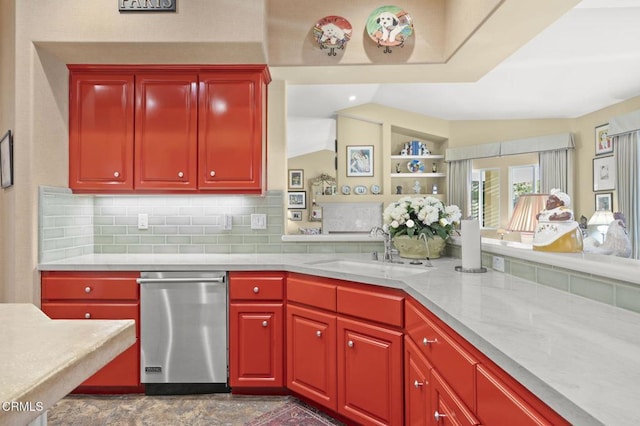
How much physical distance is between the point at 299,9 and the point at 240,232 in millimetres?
1702


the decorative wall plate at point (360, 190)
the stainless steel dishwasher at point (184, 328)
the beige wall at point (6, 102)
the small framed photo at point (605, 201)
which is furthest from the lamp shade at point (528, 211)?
the decorative wall plate at point (360, 190)

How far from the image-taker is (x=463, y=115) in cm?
675

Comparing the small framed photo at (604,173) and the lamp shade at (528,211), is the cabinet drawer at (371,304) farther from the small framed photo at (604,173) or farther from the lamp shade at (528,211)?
the small framed photo at (604,173)

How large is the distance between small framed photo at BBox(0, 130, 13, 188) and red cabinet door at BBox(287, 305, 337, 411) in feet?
6.60

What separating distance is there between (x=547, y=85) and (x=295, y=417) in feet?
16.4

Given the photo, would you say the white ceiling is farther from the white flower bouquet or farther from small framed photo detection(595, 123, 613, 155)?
the white flower bouquet

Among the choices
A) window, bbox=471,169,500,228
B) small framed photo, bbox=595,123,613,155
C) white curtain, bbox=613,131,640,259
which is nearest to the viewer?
white curtain, bbox=613,131,640,259

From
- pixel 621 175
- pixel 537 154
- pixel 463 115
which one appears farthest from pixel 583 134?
pixel 463 115

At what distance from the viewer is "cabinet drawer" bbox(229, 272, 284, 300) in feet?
7.61

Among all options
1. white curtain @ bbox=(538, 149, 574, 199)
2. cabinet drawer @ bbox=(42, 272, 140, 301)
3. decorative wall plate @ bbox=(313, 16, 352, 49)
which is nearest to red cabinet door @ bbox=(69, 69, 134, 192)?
cabinet drawer @ bbox=(42, 272, 140, 301)

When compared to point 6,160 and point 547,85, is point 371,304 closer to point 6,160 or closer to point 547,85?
point 6,160

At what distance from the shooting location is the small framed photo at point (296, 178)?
375 inches

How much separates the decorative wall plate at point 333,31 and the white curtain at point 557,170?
5.33 meters

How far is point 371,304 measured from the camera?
1.85 meters
